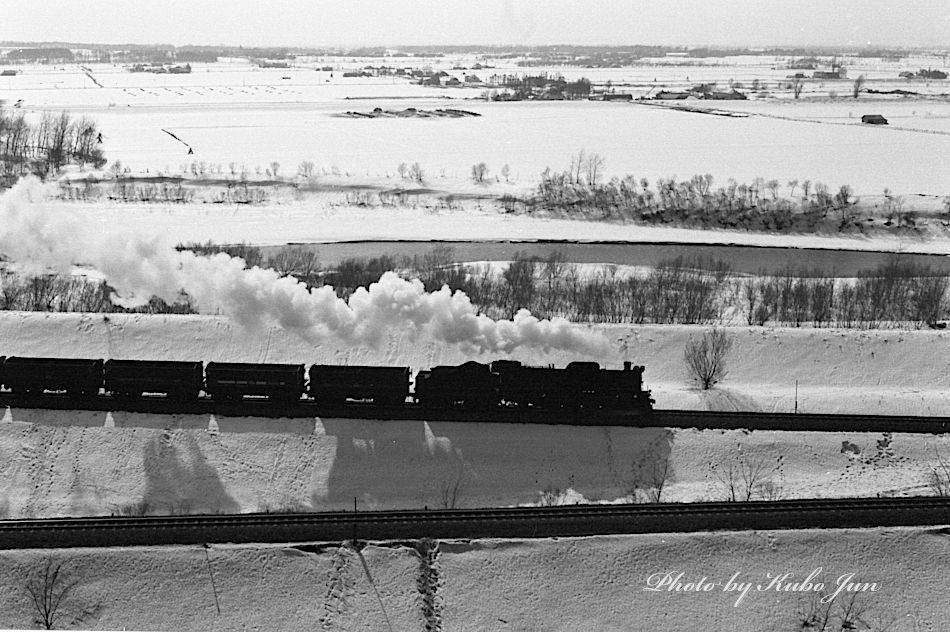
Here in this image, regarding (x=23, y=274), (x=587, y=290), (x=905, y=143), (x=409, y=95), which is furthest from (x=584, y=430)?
(x=409, y=95)

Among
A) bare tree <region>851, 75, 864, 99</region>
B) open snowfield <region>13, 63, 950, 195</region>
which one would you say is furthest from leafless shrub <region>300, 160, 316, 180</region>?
bare tree <region>851, 75, 864, 99</region>

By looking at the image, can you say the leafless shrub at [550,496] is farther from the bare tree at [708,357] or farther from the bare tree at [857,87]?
the bare tree at [857,87]

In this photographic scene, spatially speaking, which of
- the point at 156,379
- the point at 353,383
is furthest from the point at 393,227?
the point at 156,379

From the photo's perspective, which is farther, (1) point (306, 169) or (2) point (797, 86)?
(2) point (797, 86)

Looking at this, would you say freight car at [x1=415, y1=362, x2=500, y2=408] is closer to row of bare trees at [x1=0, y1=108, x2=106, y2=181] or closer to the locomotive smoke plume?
the locomotive smoke plume

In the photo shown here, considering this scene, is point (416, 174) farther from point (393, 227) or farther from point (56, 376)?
point (56, 376)
